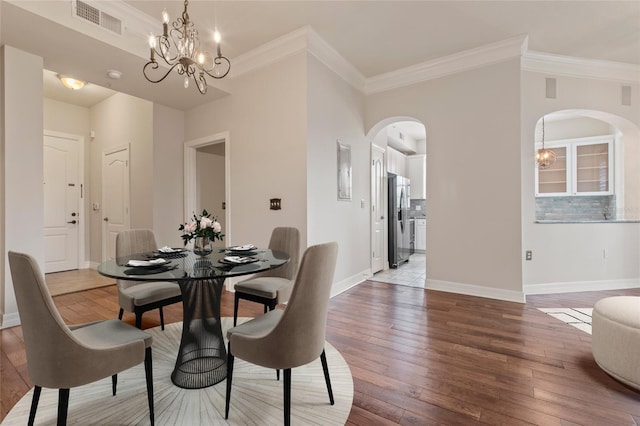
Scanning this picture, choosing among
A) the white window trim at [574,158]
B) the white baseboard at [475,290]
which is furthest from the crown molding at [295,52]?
the white window trim at [574,158]

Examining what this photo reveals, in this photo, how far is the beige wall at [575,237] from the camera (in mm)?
3717

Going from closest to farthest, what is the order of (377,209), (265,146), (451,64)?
1. (265,146)
2. (451,64)
3. (377,209)

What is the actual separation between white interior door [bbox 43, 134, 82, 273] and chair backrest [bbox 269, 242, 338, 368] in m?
5.72

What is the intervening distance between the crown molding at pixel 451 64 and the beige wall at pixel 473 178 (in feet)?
0.27

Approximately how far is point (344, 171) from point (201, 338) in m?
2.69

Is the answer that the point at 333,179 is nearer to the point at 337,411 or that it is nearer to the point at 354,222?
the point at 354,222

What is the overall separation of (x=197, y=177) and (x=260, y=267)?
11.4ft

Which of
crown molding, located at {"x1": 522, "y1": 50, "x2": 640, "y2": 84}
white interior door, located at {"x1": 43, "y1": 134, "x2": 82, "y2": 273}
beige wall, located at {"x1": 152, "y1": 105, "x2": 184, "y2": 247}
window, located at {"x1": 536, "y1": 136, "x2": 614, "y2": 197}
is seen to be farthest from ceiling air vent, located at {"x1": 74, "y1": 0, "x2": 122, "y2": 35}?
window, located at {"x1": 536, "y1": 136, "x2": 614, "y2": 197}

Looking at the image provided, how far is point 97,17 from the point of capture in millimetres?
2590

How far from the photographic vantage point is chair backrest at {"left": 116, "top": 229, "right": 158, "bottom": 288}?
246 cm

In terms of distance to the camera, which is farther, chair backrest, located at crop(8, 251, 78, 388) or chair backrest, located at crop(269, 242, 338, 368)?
chair backrest, located at crop(269, 242, 338, 368)

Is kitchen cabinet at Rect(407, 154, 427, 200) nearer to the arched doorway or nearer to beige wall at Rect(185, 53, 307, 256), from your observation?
the arched doorway

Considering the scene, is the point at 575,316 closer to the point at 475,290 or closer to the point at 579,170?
the point at 475,290

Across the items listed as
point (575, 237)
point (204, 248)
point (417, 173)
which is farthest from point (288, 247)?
point (417, 173)
